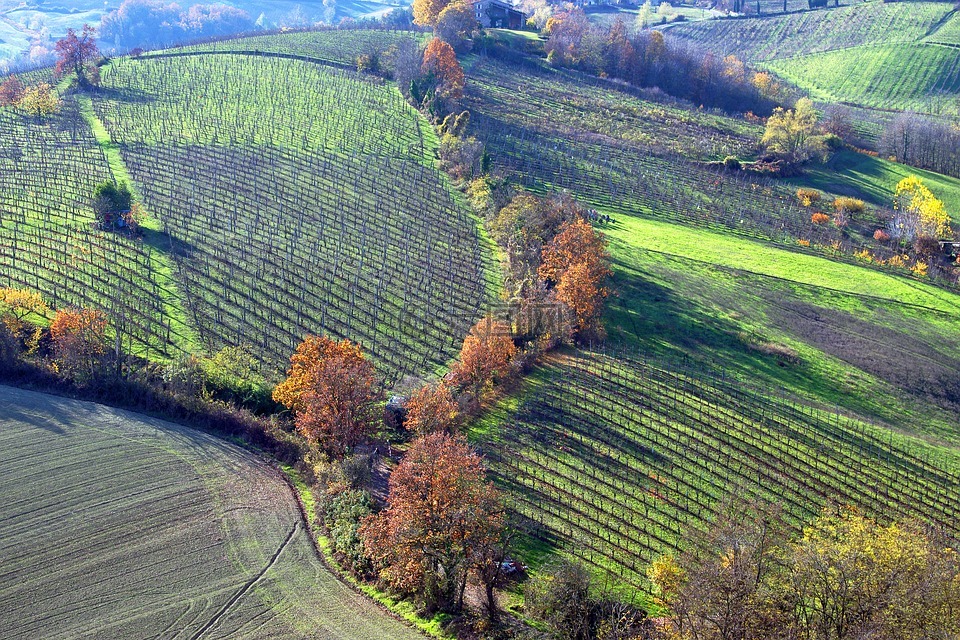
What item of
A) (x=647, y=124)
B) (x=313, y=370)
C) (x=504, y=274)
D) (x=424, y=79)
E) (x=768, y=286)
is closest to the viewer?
(x=313, y=370)

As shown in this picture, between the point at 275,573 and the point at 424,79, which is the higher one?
the point at 424,79

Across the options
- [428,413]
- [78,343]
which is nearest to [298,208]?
[78,343]

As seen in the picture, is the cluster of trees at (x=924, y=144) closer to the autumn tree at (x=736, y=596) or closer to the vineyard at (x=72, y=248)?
the autumn tree at (x=736, y=596)

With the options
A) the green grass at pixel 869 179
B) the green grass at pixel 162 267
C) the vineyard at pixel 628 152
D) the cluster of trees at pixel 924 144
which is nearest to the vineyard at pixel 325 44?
the vineyard at pixel 628 152

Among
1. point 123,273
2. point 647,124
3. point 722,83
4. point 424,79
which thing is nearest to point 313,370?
point 123,273

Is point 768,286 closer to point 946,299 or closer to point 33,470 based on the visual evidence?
point 946,299

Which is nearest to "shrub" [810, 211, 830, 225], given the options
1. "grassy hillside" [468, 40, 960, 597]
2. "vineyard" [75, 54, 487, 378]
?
"grassy hillside" [468, 40, 960, 597]

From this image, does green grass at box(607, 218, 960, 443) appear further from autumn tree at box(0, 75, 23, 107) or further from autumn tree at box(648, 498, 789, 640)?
autumn tree at box(0, 75, 23, 107)
